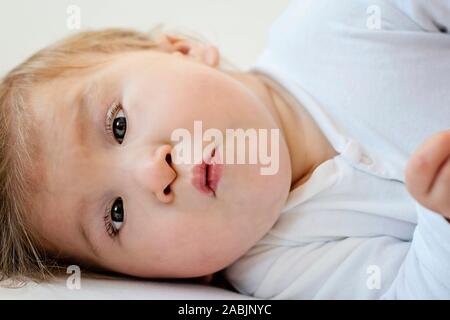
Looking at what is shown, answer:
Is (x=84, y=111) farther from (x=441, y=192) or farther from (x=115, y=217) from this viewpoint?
(x=441, y=192)

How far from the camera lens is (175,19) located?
1225 mm

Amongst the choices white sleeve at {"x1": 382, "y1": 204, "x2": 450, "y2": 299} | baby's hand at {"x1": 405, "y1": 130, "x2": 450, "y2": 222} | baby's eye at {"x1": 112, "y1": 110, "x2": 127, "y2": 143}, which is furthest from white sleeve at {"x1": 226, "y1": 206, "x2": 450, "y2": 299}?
baby's eye at {"x1": 112, "y1": 110, "x2": 127, "y2": 143}

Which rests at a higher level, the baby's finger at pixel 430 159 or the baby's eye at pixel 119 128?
the baby's finger at pixel 430 159

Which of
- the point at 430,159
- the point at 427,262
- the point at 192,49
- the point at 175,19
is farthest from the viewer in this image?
the point at 175,19

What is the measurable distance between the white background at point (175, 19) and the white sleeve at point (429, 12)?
A: 451 mm

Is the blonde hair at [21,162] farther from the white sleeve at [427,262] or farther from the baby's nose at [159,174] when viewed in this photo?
the white sleeve at [427,262]

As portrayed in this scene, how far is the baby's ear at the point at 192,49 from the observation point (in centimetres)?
93

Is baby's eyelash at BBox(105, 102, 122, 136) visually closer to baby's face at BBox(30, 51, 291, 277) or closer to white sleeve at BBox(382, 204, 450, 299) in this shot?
baby's face at BBox(30, 51, 291, 277)

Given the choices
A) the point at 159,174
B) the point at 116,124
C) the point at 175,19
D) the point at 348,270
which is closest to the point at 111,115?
the point at 116,124

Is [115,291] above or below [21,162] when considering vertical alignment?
below

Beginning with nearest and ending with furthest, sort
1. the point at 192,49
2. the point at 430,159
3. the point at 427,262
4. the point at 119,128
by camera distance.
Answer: the point at 430,159, the point at 427,262, the point at 119,128, the point at 192,49

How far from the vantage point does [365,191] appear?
0.80 meters

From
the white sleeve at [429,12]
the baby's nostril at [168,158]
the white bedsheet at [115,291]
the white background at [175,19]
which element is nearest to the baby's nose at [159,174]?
the baby's nostril at [168,158]

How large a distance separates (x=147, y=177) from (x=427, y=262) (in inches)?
12.5
